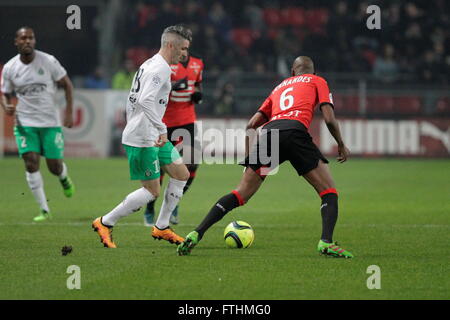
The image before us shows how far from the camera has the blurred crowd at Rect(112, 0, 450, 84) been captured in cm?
2616

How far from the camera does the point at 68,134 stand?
78.5ft

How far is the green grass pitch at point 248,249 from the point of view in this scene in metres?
7.25

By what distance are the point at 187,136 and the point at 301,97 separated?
2.93 metres

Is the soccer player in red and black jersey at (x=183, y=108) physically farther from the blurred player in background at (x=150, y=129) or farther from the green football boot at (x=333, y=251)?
the green football boot at (x=333, y=251)

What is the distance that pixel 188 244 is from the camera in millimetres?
8969

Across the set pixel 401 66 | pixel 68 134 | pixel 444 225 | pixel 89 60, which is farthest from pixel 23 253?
pixel 89 60

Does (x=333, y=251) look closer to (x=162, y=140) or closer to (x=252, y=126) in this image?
→ (x=252, y=126)

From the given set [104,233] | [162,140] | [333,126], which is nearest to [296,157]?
[333,126]

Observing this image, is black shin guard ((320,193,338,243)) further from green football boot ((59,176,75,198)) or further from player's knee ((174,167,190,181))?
green football boot ((59,176,75,198))

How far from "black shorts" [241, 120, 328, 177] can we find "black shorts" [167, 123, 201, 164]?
2780 millimetres

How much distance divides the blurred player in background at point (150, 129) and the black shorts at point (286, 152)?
92 cm

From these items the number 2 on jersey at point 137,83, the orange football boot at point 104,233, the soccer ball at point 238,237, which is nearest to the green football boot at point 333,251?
the soccer ball at point 238,237

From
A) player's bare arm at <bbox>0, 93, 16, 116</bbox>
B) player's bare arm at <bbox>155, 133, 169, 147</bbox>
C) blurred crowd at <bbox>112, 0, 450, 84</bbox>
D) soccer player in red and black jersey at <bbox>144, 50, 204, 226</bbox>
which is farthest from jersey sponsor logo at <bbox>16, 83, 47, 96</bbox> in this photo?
blurred crowd at <bbox>112, 0, 450, 84</bbox>
